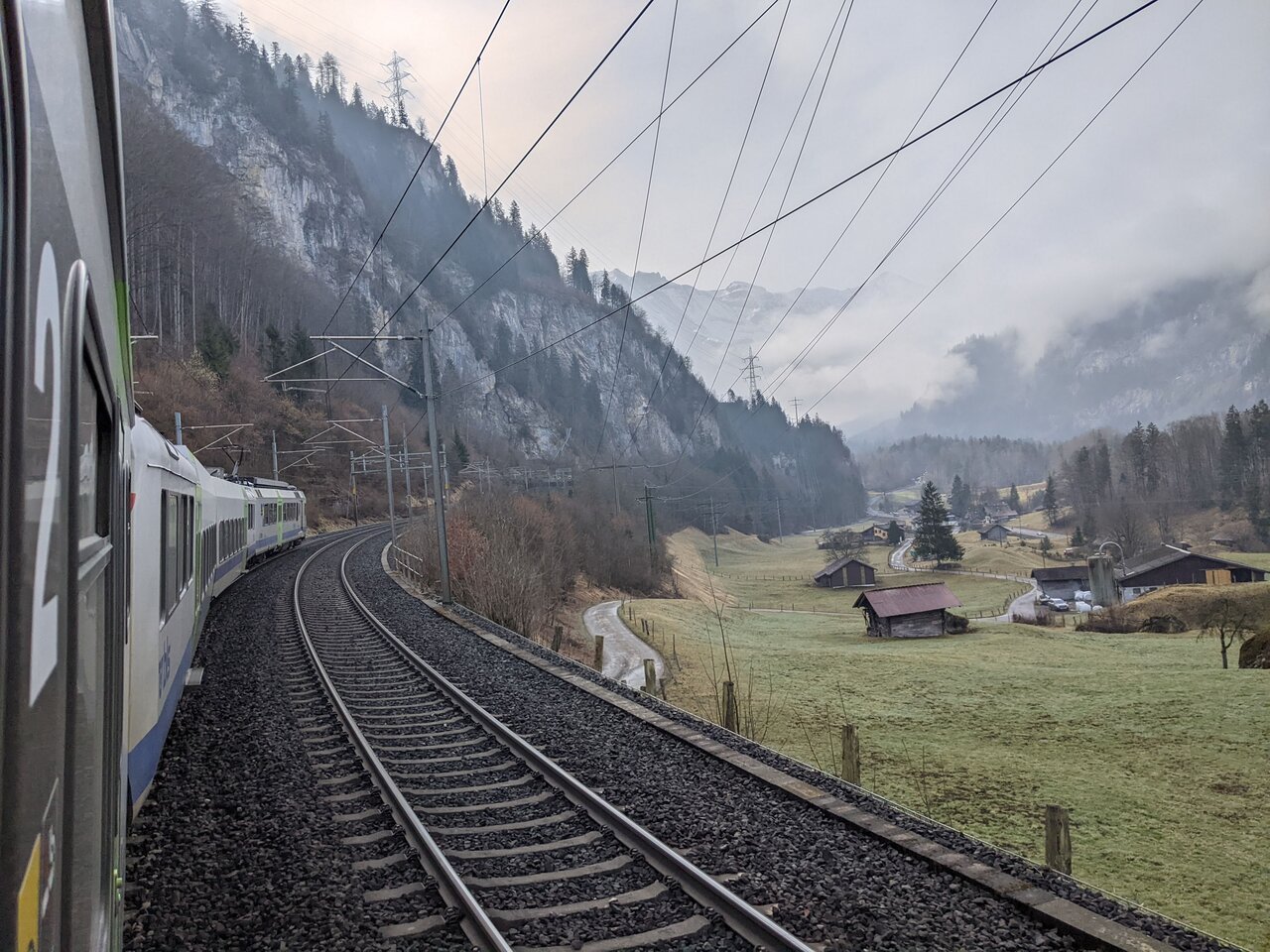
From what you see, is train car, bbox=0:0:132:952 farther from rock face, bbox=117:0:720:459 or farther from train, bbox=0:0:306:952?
rock face, bbox=117:0:720:459

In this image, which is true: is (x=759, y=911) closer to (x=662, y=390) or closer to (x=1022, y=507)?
(x=662, y=390)

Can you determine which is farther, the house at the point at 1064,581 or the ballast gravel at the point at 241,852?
the house at the point at 1064,581

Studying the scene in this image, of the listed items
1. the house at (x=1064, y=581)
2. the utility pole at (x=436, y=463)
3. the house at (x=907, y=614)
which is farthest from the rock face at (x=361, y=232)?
the utility pole at (x=436, y=463)

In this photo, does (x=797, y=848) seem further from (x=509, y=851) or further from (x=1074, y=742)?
(x=1074, y=742)

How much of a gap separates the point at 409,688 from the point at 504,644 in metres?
3.69

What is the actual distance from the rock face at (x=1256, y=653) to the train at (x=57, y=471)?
1406 inches

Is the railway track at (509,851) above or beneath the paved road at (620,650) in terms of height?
above

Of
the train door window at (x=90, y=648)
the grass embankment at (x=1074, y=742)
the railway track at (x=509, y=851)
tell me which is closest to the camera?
the train door window at (x=90, y=648)

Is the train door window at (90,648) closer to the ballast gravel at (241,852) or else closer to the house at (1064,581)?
A: the ballast gravel at (241,852)

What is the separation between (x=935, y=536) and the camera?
9512cm

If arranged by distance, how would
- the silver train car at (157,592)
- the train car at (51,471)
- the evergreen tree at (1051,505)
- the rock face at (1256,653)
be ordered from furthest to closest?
the evergreen tree at (1051,505) < the rock face at (1256,653) < the silver train car at (157,592) < the train car at (51,471)

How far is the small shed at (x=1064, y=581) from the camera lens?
7169cm

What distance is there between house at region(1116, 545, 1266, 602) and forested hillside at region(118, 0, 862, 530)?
1268 inches

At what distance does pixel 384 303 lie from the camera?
117 meters
